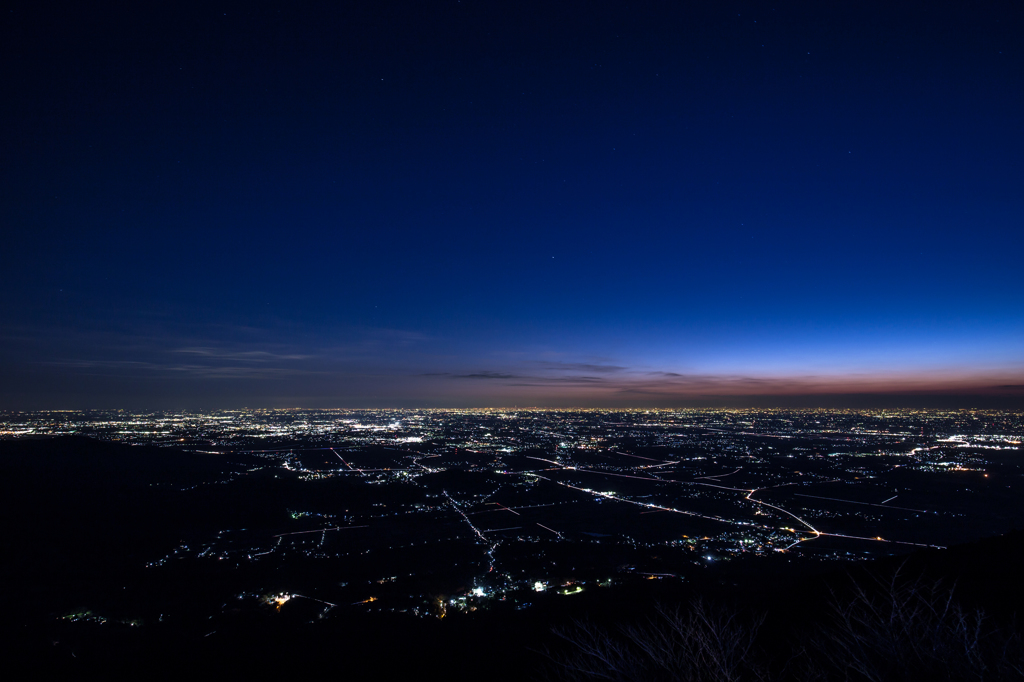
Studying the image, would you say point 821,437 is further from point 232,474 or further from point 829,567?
point 232,474

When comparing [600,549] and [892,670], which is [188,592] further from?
[892,670]

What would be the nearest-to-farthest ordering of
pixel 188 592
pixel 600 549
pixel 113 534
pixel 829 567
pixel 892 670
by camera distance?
pixel 892 670, pixel 188 592, pixel 829 567, pixel 600 549, pixel 113 534

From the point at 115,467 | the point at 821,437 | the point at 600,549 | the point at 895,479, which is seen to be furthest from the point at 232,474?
the point at 821,437

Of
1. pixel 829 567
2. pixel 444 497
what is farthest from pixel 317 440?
pixel 829 567

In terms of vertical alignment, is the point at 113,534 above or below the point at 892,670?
below

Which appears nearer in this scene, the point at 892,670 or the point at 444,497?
the point at 892,670

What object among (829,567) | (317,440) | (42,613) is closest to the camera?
(42,613)
